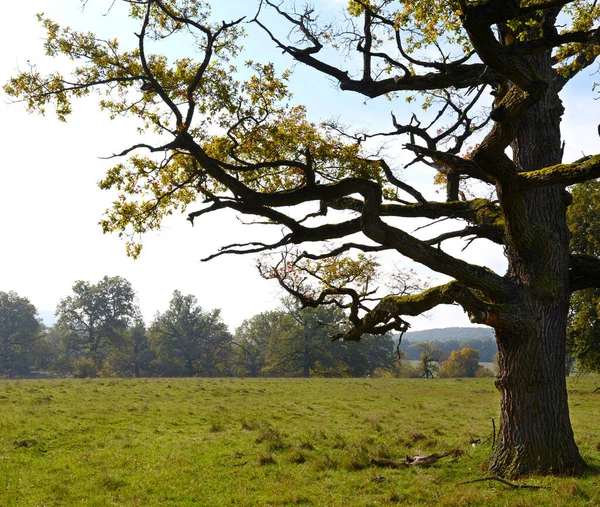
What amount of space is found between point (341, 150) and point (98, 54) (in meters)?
6.30

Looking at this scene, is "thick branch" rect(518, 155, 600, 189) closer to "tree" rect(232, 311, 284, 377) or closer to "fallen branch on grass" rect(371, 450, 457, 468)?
"fallen branch on grass" rect(371, 450, 457, 468)

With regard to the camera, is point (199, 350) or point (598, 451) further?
point (199, 350)

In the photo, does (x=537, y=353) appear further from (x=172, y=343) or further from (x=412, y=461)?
(x=172, y=343)

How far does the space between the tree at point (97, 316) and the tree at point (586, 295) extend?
7715 centimetres

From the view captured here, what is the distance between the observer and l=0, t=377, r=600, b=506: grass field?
34.5 ft

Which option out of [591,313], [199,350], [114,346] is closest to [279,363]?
[199,350]

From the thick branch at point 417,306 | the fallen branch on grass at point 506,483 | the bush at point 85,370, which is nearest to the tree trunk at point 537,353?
the fallen branch on grass at point 506,483

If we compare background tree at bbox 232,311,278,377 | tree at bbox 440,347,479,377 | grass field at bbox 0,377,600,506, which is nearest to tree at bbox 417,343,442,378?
tree at bbox 440,347,479,377

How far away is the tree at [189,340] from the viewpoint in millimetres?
82250

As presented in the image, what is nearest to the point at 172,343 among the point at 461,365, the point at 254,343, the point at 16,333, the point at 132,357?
the point at 132,357

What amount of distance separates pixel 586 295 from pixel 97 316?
86124 mm

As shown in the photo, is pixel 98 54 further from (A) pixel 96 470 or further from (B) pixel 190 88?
(A) pixel 96 470

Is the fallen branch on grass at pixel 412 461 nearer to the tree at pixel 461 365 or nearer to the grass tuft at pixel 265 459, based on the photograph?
the grass tuft at pixel 265 459

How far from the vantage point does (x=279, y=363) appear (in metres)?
74.3
